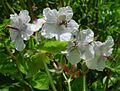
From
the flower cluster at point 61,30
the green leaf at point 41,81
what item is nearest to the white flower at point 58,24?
the flower cluster at point 61,30

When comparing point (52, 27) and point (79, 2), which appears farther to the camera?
point (79, 2)

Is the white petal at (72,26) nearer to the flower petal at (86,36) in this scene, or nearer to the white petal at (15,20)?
the flower petal at (86,36)

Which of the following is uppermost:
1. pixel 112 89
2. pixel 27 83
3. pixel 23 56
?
pixel 23 56

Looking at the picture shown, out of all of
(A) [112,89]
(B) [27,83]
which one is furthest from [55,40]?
(A) [112,89]

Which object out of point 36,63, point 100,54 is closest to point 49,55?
point 36,63

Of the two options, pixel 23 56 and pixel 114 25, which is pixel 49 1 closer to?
pixel 114 25

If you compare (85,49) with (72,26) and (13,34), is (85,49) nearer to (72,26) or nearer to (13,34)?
(72,26)

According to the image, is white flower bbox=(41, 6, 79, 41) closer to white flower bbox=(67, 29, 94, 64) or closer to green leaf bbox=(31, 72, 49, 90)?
white flower bbox=(67, 29, 94, 64)
